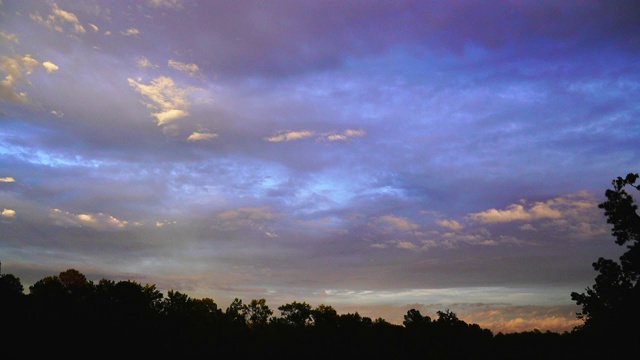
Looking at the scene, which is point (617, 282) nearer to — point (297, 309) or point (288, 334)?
point (288, 334)

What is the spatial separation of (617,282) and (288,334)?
34.0 metres

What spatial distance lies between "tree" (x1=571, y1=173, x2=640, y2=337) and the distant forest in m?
0.09

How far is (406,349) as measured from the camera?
46.8 m

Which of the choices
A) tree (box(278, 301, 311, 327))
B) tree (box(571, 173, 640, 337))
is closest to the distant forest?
tree (box(571, 173, 640, 337))

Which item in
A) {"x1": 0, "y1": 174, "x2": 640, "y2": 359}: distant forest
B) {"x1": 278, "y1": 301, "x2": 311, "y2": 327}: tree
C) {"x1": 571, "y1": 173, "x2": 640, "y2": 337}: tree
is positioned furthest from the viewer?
{"x1": 278, "y1": 301, "x2": 311, "y2": 327}: tree

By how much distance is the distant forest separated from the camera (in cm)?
2992

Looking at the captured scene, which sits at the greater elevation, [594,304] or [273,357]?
[594,304]

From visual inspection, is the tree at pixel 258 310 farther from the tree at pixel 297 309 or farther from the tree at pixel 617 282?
the tree at pixel 617 282

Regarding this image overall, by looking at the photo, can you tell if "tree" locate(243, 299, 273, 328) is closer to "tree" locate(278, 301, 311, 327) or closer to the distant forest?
"tree" locate(278, 301, 311, 327)

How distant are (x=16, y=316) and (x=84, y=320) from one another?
4.21m

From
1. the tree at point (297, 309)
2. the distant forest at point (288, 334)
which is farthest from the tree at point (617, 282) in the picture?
the tree at point (297, 309)

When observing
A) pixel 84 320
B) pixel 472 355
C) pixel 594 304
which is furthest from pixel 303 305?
pixel 84 320

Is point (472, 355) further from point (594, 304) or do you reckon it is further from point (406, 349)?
point (594, 304)

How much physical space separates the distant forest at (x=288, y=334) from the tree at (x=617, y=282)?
9 centimetres
